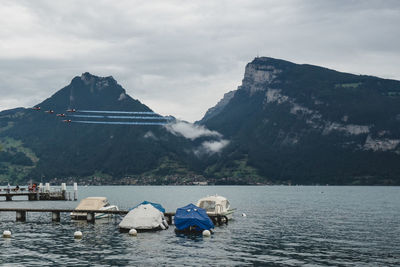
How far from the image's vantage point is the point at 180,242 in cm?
5638

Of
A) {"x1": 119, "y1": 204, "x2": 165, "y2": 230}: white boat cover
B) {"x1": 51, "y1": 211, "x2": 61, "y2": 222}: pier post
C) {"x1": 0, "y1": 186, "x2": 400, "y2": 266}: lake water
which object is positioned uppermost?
{"x1": 119, "y1": 204, "x2": 165, "y2": 230}: white boat cover

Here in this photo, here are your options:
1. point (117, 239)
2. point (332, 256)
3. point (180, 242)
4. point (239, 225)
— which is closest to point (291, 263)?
point (332, 256)

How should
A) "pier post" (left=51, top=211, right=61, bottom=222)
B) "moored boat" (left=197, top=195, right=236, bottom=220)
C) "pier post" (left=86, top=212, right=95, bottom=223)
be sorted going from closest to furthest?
"pier post" (left=86, top=212, right=95, bottom=223) → "moored boat" (left=197, top=195, right=236, bottom=220) → "pier post" (left=51, top=211, right=61, bottom=222)

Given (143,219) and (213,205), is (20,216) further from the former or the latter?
(213,205)

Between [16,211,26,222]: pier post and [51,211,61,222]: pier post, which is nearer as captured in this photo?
[51,211,61,222]: pier post

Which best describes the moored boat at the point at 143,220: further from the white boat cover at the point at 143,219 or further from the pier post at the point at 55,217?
the pier post at the point at 55,217

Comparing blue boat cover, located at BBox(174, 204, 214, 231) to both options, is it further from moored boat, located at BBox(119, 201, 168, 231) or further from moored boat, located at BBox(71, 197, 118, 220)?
moored boat, located at BBox(71, 197, 118, 220)

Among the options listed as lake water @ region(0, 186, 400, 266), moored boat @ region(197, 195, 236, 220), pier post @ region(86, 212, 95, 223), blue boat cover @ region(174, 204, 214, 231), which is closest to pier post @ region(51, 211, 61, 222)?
lake water @ region(0, 186, 400, 266)

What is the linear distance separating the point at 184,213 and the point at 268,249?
17.5 metres

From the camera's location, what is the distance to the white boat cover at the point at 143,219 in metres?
64.8

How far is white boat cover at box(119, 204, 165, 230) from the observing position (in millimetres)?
64812

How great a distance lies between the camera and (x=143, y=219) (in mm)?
65312

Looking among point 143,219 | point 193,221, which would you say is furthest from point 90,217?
point 193,221

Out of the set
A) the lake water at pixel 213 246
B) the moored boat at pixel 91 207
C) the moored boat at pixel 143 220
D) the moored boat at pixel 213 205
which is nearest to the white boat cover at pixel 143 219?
the moored boat at pixel 143 220
